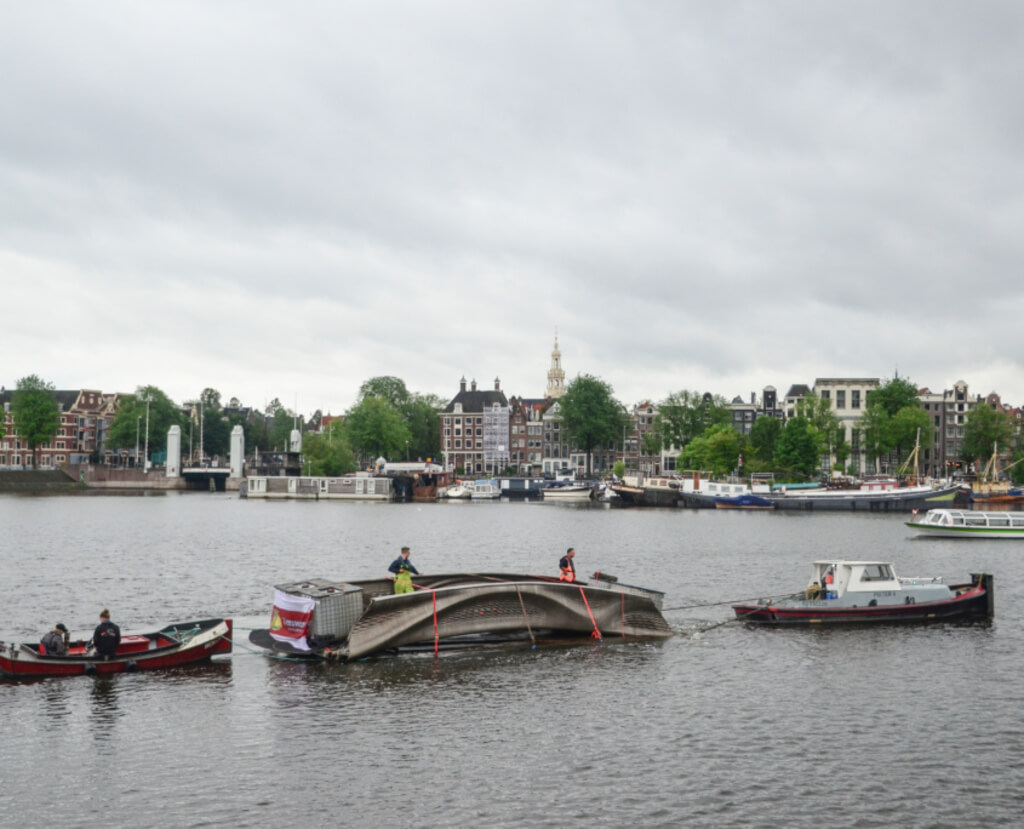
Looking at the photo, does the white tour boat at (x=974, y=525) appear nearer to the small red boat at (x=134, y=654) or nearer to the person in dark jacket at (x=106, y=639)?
the small red boat at (x=134, y=654)

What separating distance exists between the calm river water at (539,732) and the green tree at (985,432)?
152145 millimetres

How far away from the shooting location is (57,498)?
158m

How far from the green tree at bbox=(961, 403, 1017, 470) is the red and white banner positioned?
7101 inches

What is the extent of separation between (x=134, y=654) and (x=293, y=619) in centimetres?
521

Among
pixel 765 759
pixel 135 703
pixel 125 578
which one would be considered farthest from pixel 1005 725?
pixel 125 578

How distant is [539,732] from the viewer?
26.3 metres

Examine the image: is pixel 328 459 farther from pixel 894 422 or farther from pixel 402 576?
pixel 402 576

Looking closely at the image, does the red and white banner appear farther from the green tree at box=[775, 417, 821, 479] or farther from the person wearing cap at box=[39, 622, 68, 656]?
the green tree at box=[775, 417, 821, 479]

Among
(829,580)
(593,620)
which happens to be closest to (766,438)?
(829,580)

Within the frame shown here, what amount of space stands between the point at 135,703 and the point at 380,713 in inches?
278

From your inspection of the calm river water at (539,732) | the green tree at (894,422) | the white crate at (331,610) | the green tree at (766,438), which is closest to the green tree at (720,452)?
the green tree at (766,438)

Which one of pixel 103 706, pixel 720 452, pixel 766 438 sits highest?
pixel 766 438

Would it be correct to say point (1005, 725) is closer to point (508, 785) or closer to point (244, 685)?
point (508, 785)

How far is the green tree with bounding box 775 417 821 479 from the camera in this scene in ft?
530
